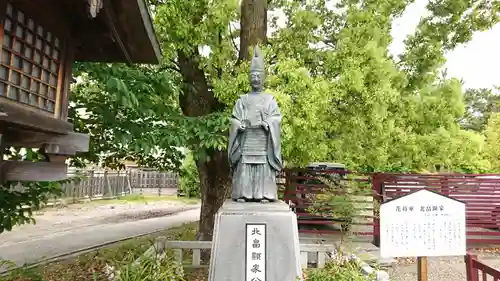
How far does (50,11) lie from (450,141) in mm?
7548

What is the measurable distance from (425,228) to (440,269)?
528 centimetres

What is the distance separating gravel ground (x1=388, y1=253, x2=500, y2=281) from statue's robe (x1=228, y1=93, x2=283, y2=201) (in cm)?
374

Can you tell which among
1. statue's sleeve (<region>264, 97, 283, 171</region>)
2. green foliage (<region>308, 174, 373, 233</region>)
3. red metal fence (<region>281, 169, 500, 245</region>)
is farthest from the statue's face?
red metal fence (<region>281, 169, 500, 245</region>)

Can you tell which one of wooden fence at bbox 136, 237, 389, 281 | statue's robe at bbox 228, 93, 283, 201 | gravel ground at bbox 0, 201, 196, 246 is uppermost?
statue's robe at bbox 228, 93, 283, 201

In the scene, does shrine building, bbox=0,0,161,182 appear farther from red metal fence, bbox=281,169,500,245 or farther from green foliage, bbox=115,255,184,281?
red metal fence, bbox=281,169,500,245

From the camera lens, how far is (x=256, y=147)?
5680mm

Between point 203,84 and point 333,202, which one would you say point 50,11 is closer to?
point 203,84

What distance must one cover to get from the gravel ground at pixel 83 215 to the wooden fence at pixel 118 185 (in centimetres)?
100

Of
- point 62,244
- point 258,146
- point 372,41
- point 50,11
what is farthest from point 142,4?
point 62,244

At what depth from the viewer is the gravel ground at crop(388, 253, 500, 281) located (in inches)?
303

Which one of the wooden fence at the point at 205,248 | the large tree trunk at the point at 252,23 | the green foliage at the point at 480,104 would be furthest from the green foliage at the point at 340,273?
the green foliage at the point at 480,104

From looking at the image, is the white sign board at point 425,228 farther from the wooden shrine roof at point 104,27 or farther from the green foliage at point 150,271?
the wooden shrine roof at point 104,27

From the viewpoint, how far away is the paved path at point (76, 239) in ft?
28.3

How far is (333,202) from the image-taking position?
9.35 m
